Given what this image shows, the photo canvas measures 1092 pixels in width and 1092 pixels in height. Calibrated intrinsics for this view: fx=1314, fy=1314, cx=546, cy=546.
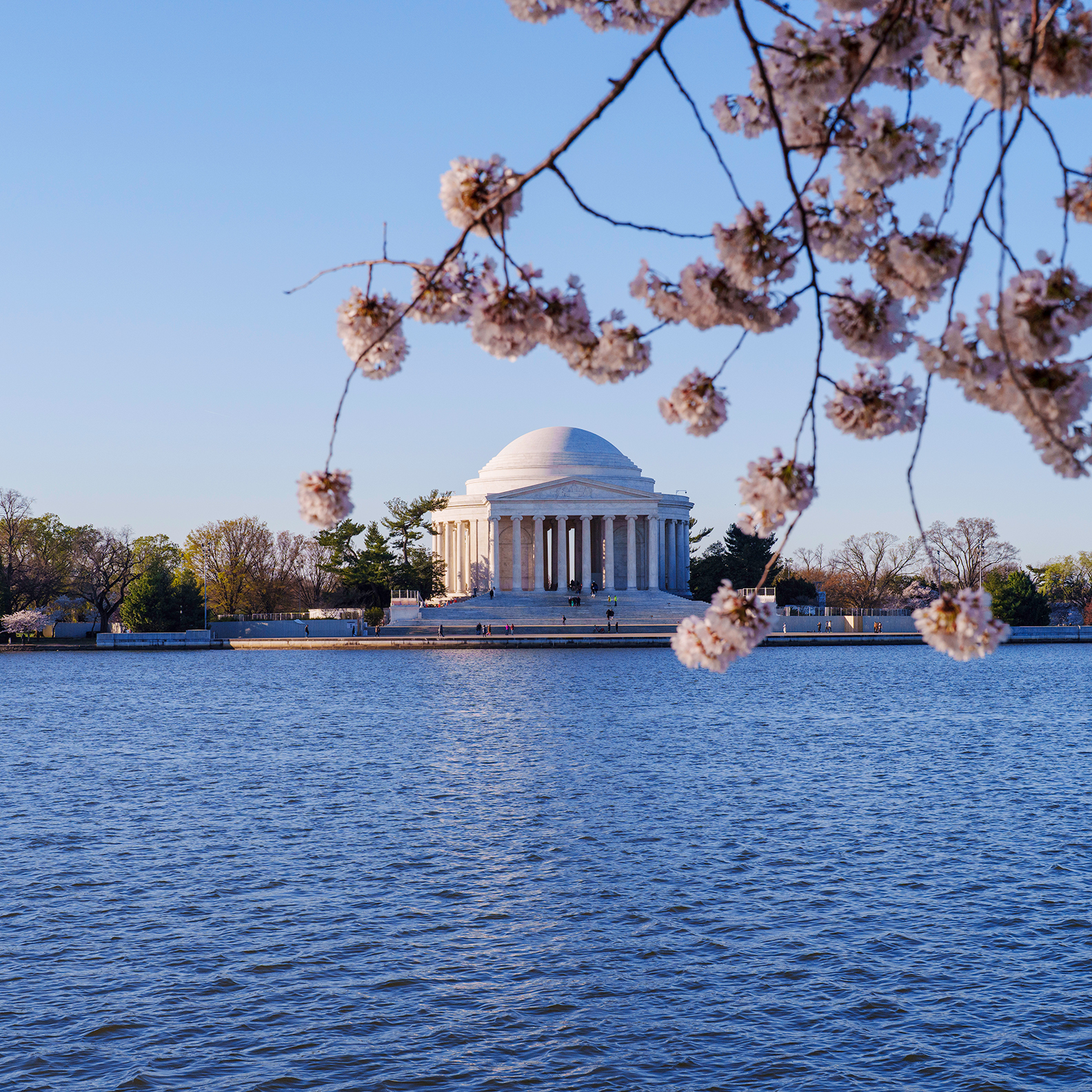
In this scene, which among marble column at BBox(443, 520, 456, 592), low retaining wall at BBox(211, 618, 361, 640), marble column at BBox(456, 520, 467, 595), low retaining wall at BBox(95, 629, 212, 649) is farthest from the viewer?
marble column at BBox(443, 520, 456, 592)

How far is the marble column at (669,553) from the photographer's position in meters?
136

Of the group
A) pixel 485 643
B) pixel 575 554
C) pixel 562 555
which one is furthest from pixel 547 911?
pixel 575 554

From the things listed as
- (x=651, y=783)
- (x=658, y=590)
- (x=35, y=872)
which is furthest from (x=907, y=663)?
(x=35, y=872)

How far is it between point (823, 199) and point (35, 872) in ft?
73.7

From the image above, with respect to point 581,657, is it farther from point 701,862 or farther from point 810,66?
point 810,66

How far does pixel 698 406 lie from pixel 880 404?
2.92 feet

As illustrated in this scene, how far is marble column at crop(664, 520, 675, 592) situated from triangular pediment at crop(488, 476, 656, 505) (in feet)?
25.1

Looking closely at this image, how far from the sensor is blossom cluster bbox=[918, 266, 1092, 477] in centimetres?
521

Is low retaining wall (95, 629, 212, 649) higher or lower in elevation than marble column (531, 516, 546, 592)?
lower

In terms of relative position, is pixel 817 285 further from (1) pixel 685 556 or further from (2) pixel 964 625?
(1) pixel 685 556

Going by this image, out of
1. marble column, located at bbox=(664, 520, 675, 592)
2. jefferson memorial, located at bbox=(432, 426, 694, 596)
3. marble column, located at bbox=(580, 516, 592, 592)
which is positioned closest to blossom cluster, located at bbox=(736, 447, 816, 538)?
jefferson memorial, located at bbox=(432, 426, 694, 596)

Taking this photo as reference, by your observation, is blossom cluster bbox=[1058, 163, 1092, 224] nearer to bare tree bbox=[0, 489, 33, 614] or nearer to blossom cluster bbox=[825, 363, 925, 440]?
blossom cluster bbox=[825, 363, 925, 440]

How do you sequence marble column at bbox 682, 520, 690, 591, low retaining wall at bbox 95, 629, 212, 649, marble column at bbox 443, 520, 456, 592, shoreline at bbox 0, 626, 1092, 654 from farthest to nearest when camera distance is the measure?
marble column at bbox 443, 520, 456, 592 → marble column at bbox 682, 520, 690, 591 → low retaining wall at bbox 95, 629, 212, 649 → shoreline at bbox 0, 626, 1092, 654

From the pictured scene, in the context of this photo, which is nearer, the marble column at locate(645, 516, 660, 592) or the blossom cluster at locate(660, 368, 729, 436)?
the blossom cluster at locate(660, 368, 729, 436)
